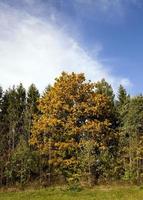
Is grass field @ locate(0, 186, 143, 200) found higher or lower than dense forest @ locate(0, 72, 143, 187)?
lower

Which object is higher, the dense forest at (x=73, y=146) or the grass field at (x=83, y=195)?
the dense forest at (x=73, y=146)

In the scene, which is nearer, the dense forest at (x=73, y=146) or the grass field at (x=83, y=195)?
the grass field at (x=83, y=195)

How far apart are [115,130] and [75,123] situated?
1040cm

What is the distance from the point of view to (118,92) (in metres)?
86.9

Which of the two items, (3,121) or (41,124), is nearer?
(41,124)

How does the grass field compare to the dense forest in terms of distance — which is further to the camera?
the dense forest

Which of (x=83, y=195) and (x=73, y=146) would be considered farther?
(x=73, y=146)

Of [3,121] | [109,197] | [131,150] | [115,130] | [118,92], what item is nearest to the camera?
[109,197]

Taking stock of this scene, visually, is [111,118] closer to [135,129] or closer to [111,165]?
[135,129]

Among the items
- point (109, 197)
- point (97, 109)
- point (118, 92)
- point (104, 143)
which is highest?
point (118, 92)

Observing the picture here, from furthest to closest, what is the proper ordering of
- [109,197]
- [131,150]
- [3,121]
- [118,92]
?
[118,92]
[3,121]
[131,150]
[109,197]

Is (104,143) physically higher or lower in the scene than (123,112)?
lower

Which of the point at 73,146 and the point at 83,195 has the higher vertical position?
the point at 73,146

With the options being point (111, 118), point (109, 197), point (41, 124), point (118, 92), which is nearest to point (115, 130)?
point (111, 118)
